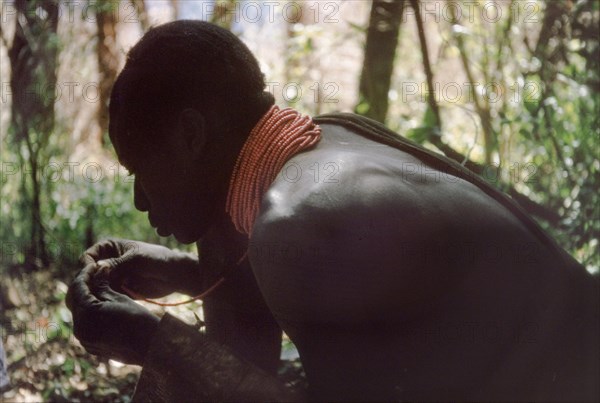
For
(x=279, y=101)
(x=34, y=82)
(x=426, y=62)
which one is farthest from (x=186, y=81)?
(x=279, y=101)

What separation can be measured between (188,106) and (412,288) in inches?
26.9

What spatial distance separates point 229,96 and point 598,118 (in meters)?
1.93

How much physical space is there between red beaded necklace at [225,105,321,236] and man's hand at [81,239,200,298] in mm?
502

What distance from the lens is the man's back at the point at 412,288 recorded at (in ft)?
5.12

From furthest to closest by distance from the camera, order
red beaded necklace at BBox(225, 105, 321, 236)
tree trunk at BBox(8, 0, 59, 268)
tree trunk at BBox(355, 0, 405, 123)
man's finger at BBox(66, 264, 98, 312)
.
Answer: tree trunk at BBox(8, 0, 59, 268) → tree trunk at BBox(355, 0, 405, 123) → man's finger at BBox(66, 264, 98, 312) → red beaded necklace at BBox(225, 105, 321, 236)

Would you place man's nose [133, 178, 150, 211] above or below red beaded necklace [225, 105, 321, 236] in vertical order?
below

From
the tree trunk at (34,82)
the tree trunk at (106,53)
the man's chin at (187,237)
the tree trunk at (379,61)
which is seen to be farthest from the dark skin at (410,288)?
the tree trunk at (106,53)

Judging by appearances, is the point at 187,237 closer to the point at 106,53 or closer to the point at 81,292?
the point at 81,292

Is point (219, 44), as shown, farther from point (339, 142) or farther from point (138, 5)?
point (138, 5)

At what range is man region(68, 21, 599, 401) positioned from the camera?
5.16 ft

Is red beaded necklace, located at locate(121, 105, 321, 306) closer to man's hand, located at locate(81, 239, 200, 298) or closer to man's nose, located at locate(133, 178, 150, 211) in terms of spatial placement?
man's nose, located at locate(133, 178, 150, 211)

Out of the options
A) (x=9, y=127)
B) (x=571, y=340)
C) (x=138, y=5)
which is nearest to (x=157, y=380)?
(x=571, y=340)

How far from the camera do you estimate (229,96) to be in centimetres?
193

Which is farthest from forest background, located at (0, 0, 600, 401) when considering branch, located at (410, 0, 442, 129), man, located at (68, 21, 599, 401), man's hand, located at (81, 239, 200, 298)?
man, located at (68, 21, 599, 401)
